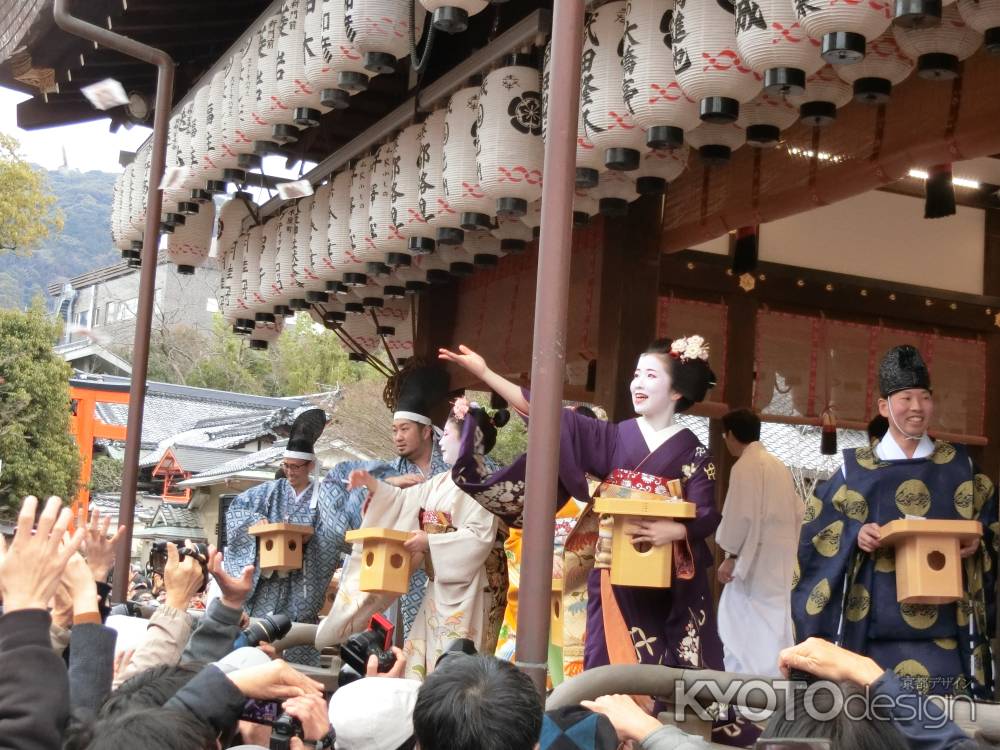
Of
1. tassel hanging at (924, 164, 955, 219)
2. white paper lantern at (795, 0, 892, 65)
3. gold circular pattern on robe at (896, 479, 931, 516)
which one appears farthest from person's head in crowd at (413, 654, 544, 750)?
tassel hanging at (924, 164, 955, 219)

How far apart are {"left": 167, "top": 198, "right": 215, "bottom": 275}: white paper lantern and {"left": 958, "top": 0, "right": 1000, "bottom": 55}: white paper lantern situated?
7412mm

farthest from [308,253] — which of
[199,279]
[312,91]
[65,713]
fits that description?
[199,279]

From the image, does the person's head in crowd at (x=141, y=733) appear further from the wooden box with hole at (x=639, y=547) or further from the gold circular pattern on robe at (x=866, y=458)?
the gold circular pattern on robe at (x=866, y=458)

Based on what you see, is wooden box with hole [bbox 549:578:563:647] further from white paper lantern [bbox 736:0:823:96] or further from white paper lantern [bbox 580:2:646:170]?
white paper lantern [bbox 736:0:823:96]

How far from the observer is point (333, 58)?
6.46 metres

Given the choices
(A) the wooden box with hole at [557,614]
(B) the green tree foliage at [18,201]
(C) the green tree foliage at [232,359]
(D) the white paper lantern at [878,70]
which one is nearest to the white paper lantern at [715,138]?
(D) the white paper lantern at [878,70]

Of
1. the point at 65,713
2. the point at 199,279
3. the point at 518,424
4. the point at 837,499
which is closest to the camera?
the point at 65,713

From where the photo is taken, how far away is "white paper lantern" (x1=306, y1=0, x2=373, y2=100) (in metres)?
6.37

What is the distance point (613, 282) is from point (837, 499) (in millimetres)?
2599

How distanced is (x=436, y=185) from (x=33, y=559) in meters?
4.64

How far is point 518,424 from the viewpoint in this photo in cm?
2695

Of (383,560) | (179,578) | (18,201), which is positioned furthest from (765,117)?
(18,201)

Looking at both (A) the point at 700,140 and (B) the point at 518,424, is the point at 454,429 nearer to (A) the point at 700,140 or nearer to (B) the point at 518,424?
(A) the point at 700,140

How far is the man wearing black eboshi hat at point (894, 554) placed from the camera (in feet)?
14.1
